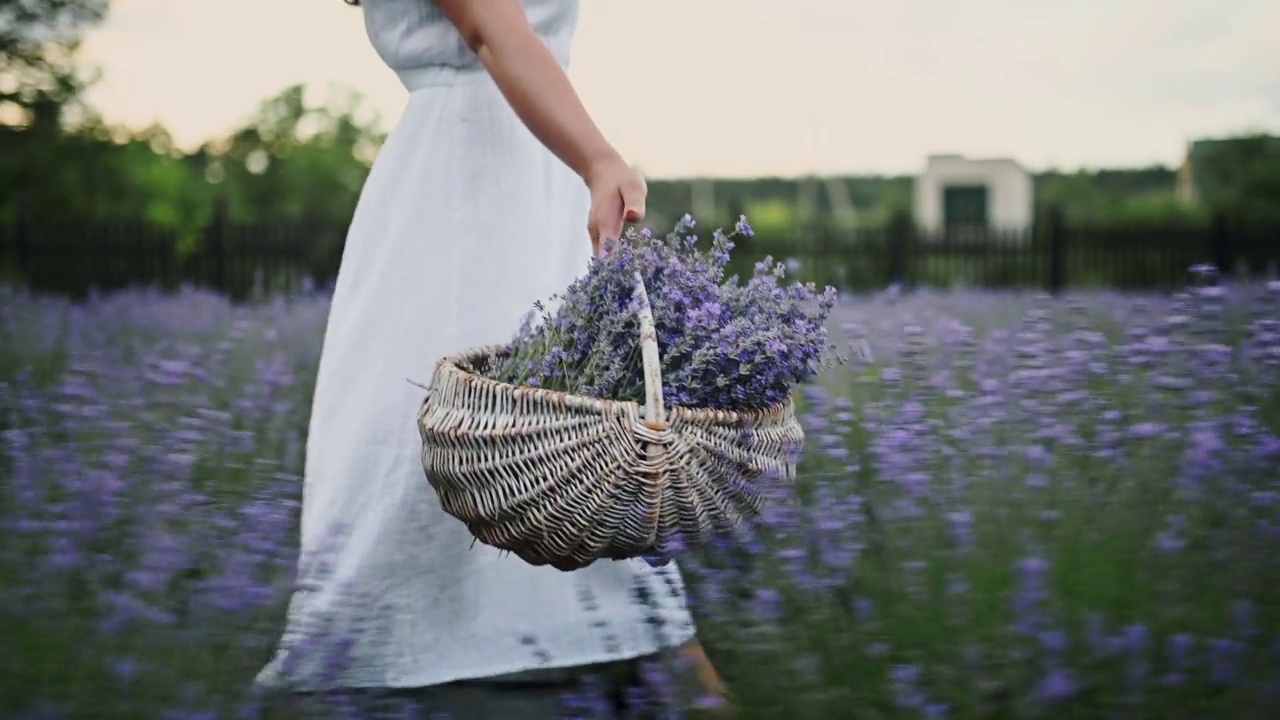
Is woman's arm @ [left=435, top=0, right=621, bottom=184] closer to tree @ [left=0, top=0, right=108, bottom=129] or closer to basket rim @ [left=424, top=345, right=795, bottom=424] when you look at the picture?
basket rim @ [left=424, top=345, right=795, bottom=424]

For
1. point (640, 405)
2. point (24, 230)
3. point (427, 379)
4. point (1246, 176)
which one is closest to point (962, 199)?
point (1246, 176)

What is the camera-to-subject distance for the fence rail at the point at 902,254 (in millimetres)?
13750

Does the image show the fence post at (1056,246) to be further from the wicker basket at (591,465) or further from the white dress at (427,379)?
the wicker basket at (591,465)

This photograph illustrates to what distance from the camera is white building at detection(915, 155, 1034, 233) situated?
106 ft

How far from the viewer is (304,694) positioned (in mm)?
2152

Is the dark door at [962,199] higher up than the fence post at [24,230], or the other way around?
the dark door at [962,199]

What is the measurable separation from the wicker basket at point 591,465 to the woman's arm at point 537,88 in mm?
277

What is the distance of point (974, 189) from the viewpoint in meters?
33.2

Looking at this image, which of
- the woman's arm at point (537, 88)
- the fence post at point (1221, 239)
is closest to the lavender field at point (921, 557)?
the woman's arm at point (537, 88)

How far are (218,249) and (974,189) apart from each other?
23.3 m

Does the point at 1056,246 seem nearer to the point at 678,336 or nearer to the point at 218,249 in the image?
the point at 218,249

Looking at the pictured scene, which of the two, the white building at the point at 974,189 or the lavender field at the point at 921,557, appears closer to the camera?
the lavender field at the point at 921,557

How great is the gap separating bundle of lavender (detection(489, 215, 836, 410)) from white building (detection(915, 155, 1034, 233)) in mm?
31011

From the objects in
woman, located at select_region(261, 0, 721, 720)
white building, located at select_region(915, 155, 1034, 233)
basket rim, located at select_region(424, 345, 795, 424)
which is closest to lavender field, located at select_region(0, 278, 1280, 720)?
woman, located at select_region(261, 0, 721, 720)
